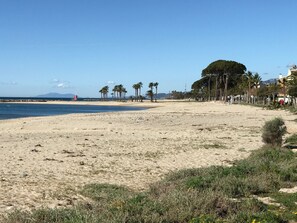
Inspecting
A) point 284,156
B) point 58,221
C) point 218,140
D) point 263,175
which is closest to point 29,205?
point 58,221

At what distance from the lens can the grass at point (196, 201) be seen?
19.4ft

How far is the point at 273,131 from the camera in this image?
52.7ft

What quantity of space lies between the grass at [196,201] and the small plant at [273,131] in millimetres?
4884

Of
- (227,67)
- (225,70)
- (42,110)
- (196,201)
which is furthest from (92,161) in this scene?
(225,70)

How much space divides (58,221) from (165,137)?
1583 cm

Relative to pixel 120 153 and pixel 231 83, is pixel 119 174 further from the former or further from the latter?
pixel 231 83

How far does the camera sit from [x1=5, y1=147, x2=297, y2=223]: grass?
590cm

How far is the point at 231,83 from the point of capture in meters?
121

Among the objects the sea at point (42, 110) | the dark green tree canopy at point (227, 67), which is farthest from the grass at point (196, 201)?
the dark green tree canopy at point (227, 67)

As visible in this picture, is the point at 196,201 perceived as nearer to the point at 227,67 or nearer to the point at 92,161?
the point at 92,161

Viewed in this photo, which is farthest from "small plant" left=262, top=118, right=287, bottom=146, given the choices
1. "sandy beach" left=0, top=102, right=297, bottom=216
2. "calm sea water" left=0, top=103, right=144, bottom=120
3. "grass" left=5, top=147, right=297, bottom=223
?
"calm sea water" left=0, top=103, right=144, bottom=120

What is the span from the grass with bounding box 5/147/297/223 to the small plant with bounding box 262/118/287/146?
488 cm

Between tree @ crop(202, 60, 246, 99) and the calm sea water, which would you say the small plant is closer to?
the calm sea water

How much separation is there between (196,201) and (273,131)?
10158 millimetres
